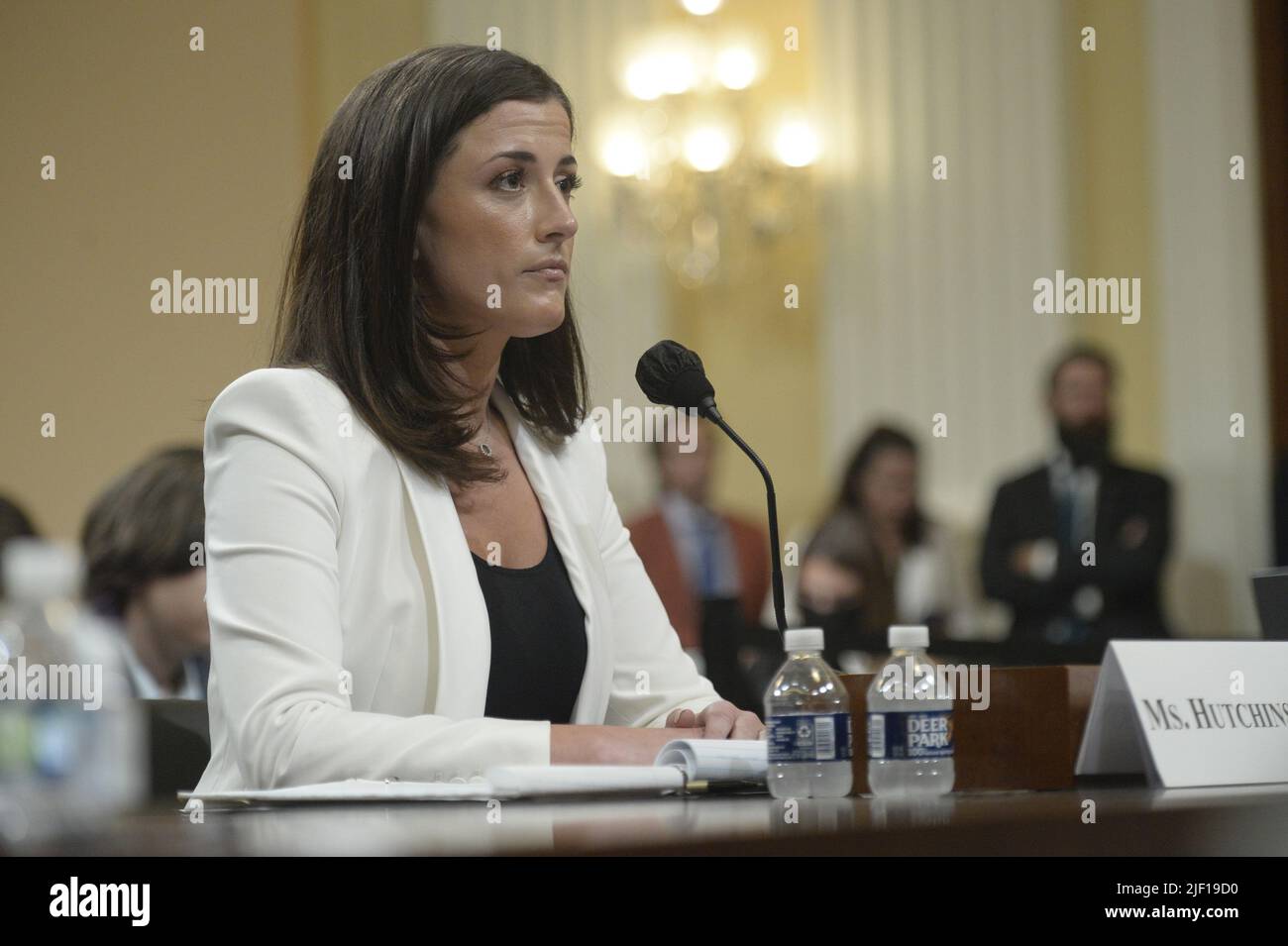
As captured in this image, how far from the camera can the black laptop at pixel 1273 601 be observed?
6.68 feet

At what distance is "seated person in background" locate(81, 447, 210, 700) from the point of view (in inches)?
110

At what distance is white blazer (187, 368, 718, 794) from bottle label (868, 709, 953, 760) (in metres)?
0.32

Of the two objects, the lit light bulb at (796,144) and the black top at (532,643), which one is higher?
the lit light bulb at (796,144)

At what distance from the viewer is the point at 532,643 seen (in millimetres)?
2010

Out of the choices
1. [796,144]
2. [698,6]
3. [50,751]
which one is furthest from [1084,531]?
[50,751]

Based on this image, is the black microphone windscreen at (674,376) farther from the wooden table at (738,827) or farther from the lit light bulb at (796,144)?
the lit light bulb at (796,144)

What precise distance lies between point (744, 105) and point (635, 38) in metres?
0.55

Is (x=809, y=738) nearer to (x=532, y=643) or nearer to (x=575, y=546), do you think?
(x=532, y=643)

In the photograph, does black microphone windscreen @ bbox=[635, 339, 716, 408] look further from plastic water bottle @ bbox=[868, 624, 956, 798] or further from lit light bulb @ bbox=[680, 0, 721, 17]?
lit light bulb @ bbox=[680, 0, 721, 17]

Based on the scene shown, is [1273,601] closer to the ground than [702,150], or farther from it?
closer to the ground

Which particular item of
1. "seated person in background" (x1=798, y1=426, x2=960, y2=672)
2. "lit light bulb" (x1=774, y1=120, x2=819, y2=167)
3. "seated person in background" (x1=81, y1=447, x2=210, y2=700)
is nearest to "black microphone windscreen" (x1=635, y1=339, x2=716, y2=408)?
"seated person in background" (x1=81, y1=447, x2=210, y2=700)

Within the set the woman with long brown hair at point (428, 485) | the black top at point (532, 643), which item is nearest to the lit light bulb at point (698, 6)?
the woman with long brown hair at point (428, 485)

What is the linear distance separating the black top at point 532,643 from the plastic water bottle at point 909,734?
56 cm

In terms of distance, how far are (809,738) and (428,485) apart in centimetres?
70
